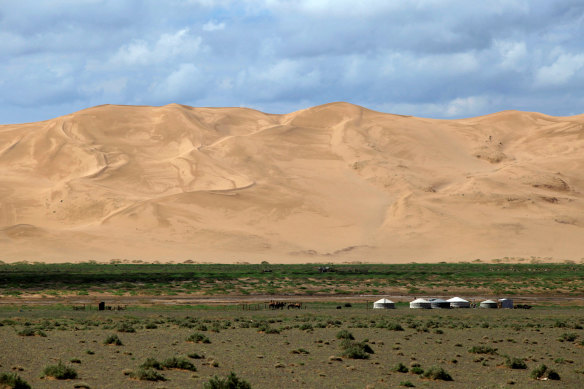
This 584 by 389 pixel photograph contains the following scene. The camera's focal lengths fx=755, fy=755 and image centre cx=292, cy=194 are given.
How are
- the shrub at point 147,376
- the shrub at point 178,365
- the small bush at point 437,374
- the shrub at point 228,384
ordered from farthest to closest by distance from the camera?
the shrub at point 178,365, the small bush at point 437,374, the shrub at point 147,376, the shrub at point 228,384

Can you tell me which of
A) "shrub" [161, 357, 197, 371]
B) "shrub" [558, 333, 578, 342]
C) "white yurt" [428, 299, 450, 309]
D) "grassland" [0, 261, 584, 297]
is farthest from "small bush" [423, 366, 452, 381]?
"grassland" [0, 261, 584, 297]

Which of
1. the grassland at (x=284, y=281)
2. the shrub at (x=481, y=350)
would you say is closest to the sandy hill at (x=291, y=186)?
the grassland at (x=284, y=281)

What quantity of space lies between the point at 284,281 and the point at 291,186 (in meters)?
56.7

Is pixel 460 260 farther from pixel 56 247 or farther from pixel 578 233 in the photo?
pixel 56 247

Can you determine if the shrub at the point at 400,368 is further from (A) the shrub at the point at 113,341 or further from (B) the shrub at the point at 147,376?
(A) the shrub at the point at 113,341

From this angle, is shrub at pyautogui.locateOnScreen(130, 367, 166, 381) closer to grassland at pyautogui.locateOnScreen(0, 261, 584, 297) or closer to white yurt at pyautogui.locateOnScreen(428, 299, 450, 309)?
white yurt at pyautogui.locateOnScreen(428, 299, 450, 309)

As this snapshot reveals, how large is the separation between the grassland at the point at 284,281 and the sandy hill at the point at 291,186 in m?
20.0

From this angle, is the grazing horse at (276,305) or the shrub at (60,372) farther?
the grazing horse at (276,305)

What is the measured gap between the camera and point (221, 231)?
112 metres

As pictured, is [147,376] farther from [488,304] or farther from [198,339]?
[488,304]

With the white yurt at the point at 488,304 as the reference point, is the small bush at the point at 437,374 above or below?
below

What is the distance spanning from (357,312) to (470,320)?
7.90 m

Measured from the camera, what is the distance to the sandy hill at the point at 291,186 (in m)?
110

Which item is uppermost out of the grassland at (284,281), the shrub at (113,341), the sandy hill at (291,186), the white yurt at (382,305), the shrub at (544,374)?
the sandy hill at (291,186)
